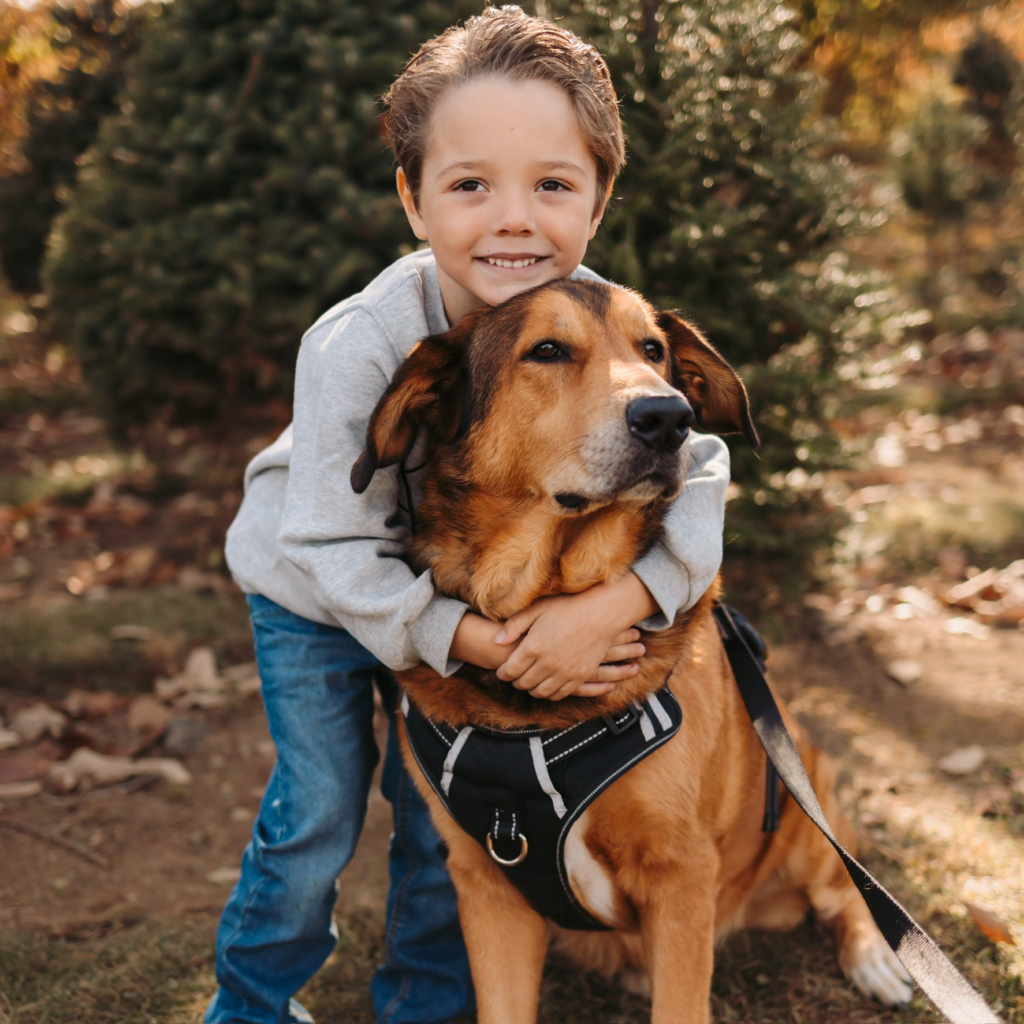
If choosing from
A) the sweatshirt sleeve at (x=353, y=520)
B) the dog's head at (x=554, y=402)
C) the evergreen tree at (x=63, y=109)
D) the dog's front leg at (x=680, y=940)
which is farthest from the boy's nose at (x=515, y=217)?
the evergreen tree at (x=63, y=109)

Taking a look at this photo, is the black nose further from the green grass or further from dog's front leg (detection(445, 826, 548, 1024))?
the green grass

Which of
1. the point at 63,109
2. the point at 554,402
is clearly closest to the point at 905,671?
the point at 554,402

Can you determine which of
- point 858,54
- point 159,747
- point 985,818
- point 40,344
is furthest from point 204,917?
point 858,54

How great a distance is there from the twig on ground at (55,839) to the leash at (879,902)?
230 centimetres

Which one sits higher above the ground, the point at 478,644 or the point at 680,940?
the point at 478,644

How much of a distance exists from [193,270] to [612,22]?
2.58 metres

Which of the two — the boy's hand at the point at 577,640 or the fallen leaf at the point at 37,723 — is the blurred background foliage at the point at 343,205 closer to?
the boy's hand at the point at 577,640

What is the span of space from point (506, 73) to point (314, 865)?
216 cm

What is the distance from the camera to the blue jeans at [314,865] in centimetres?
253

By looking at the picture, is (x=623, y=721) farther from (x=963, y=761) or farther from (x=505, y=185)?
(x=963, y=761)

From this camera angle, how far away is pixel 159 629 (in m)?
4.67

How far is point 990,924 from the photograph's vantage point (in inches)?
105

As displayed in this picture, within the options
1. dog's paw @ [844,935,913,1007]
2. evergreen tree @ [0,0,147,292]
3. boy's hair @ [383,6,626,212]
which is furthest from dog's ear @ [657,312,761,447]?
evergreen tree @ [0,0,147,292]

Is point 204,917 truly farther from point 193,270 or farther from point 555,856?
point 193,270
